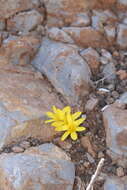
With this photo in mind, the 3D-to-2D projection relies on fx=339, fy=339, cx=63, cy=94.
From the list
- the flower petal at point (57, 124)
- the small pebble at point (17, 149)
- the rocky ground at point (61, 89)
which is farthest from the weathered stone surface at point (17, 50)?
the small pebble at point (17, 149)

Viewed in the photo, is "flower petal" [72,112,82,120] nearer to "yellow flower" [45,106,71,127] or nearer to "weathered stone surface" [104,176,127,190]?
"yellow flower" [45,106,71,127]

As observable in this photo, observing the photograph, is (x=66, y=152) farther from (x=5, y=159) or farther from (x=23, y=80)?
(x=23, y=80)

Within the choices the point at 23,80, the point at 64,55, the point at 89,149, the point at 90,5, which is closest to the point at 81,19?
the point at 90,5

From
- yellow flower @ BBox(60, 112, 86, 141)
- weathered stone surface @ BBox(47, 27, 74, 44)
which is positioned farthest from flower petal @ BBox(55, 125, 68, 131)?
weathered stone surface @ BBox(47, 27, 74, 44)

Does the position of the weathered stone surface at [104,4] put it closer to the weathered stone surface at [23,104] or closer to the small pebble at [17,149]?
the weathered stone surface at [23,104]

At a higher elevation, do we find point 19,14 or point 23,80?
point 19,14

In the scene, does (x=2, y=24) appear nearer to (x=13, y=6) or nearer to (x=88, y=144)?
(x=13, y=6)

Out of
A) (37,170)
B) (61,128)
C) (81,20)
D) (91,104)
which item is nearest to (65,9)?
(81,20)
